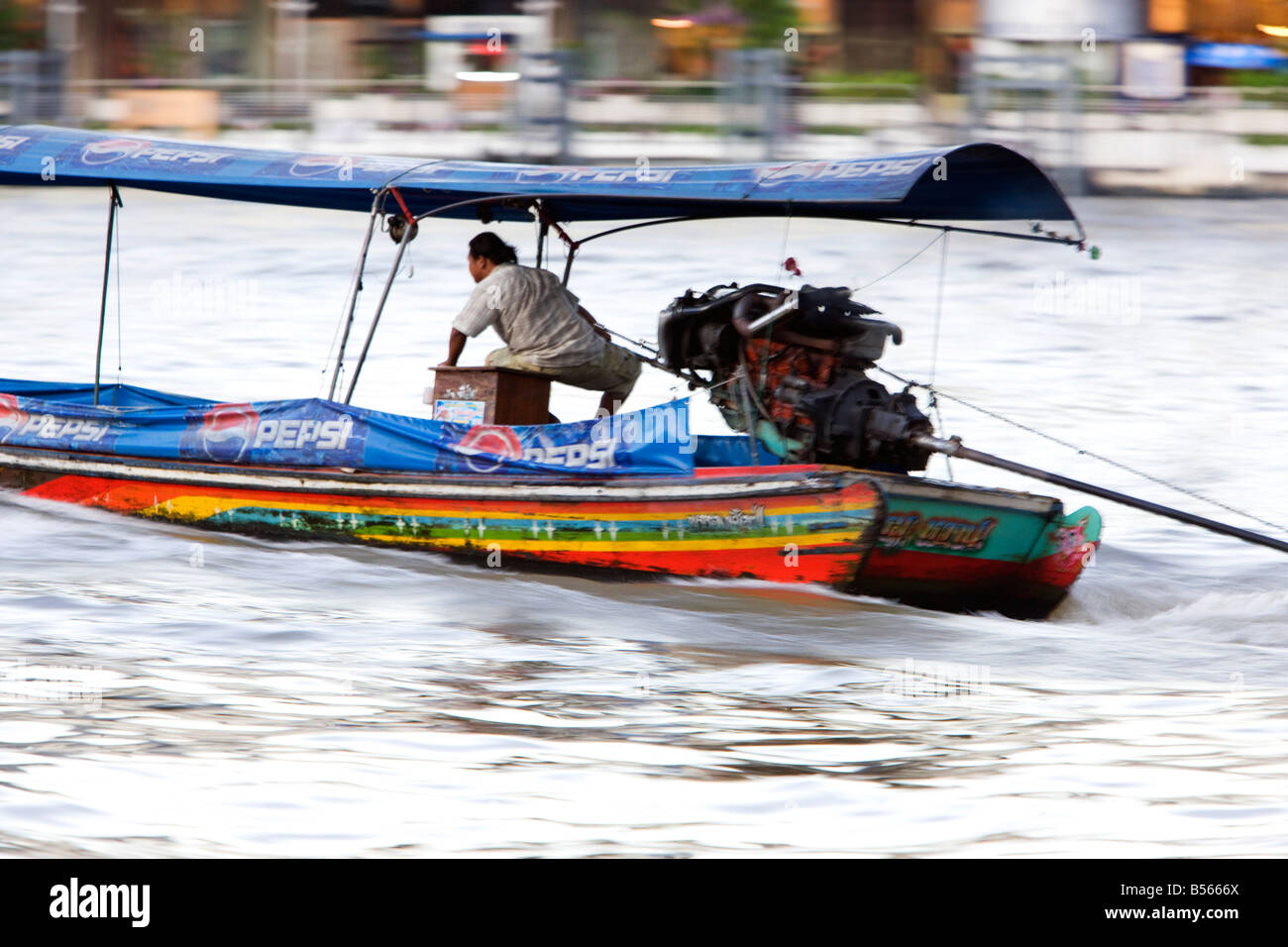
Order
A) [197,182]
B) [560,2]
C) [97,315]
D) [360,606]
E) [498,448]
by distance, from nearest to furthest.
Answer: [360,606] → [498,448] → [197,182] → [97,315] → [560,2]

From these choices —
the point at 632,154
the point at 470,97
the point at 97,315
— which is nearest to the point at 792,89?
the point at 632,154

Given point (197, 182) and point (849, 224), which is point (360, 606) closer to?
point (197, 182)

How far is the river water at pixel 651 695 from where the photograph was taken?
159 inches

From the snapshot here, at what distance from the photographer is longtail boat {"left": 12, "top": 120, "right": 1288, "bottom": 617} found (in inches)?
262

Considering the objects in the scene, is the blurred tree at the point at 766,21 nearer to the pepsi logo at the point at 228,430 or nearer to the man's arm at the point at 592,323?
the man's arm at the point at 592,323

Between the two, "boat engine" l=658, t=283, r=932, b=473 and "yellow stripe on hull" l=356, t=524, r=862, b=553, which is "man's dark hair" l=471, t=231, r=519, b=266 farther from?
"yellow stripe on hull" l=356, t=524, r=862, b=553

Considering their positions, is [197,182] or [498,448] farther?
[197,182]

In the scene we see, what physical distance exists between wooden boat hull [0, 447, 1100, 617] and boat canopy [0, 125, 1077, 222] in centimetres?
111

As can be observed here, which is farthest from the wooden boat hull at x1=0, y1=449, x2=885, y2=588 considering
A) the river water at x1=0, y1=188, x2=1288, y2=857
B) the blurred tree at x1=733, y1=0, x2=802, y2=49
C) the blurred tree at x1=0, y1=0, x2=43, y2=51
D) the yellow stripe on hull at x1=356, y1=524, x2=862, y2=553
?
the blurred tree at x1=0, y1=0, x2=43, y2=51

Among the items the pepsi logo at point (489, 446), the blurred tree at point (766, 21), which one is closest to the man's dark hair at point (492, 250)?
the pepsi logo at point (489, 446)

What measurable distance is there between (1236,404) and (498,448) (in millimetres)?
6823

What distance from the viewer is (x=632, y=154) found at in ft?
66.6

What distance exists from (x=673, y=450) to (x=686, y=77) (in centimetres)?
1629

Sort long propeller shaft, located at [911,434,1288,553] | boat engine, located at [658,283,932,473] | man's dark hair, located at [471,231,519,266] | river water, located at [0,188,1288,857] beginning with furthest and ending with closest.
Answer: man's dark hair, located at [471,231,519,266], boat engine, located at [658,283,932,473], long propeller shaft, located at [911,434,1288,553], river water, located at [0,188,1288,857]
